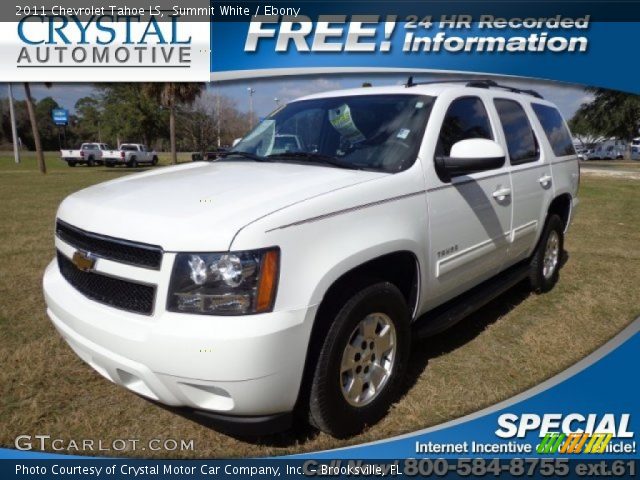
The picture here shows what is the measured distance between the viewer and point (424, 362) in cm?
358

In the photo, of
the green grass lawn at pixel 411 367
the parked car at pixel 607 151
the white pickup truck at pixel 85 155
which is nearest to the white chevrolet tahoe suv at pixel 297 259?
the green grass lawn at pixel 411 367

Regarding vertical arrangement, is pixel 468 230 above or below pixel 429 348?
above

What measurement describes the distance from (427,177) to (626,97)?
42633mm

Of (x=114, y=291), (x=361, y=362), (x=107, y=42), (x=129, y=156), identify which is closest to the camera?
(x=114, y=291)

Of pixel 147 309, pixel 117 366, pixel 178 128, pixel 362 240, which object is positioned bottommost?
pixel 178 128

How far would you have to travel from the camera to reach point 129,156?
35.7 meters

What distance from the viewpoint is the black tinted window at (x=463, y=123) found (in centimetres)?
319

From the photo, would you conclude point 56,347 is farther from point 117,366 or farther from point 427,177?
point 427,177

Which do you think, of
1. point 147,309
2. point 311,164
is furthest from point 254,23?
point 147,309

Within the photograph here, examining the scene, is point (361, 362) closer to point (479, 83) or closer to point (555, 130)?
point (479, 83)

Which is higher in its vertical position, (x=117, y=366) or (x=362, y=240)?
(x=362, y=240)

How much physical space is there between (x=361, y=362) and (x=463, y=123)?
188cm

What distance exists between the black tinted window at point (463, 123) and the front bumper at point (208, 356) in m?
1.66

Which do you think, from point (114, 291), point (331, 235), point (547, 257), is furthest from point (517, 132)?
point (114, 291)
